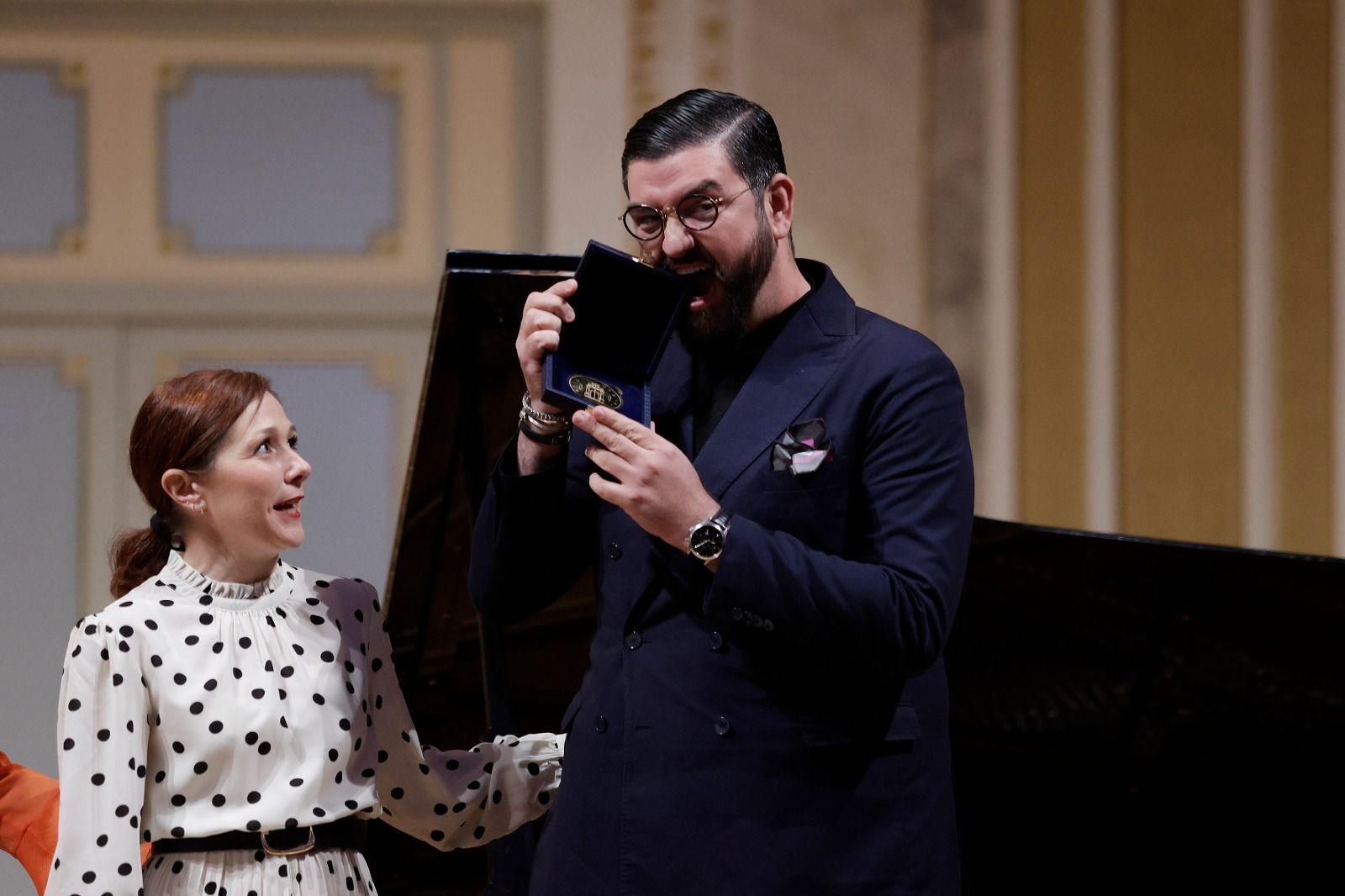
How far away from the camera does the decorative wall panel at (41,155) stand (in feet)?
15.6

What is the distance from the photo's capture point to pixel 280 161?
4.87m

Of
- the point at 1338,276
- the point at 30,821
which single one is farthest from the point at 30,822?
the point at 1338,276

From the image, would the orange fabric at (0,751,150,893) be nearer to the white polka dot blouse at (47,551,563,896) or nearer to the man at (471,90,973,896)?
the white polka dot blouse at (47,551,563,896)

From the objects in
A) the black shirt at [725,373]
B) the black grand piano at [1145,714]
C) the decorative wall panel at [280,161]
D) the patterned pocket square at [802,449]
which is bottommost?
the black grand piano at [1145,714]

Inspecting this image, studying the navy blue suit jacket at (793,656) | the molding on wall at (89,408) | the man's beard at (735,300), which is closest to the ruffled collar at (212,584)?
the navy blue suit jacket at (793,656)

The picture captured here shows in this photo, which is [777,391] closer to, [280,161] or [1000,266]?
[1000,266]

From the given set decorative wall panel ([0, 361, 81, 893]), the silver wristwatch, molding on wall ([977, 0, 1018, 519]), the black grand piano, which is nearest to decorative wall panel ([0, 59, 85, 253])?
decorative wall panel ([0, 361, 81, 893])

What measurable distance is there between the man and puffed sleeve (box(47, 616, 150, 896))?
0.42m

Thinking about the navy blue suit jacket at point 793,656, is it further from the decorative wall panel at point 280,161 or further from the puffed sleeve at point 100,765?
the decorative wall panel at point 280,161

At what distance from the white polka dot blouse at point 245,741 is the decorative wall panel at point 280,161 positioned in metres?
3.11

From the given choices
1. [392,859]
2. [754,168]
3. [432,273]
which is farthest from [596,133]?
[754,168]

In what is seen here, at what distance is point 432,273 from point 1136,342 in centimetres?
223

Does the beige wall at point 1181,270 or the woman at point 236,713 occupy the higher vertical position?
the beige wall at point 1181,270

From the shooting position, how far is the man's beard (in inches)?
64.9
